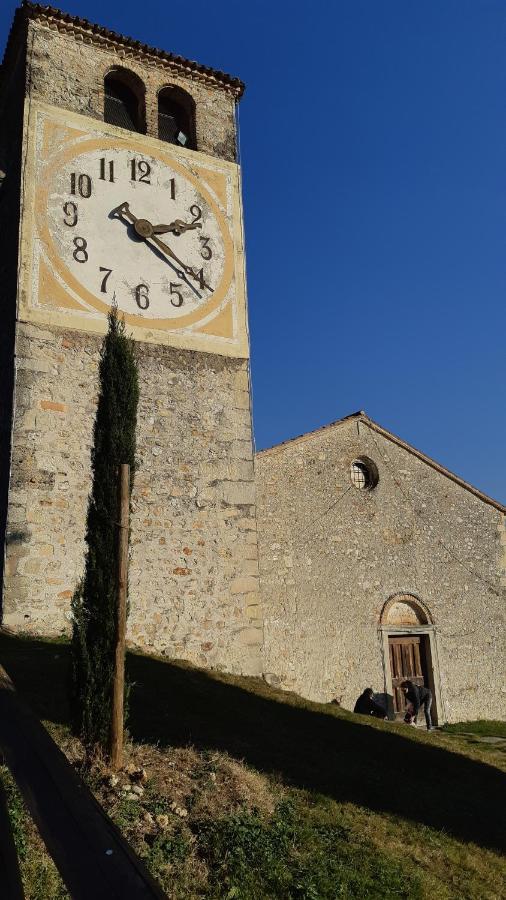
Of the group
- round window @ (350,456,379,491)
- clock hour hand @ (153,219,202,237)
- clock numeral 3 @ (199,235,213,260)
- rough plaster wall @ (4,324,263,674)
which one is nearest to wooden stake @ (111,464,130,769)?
rough plaster wall @ (4,324,263,674)

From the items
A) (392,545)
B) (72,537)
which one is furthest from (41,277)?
(392,545)

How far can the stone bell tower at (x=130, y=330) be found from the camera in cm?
1051

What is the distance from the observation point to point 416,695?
13734mm

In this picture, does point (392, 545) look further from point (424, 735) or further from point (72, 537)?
point (72, 537)

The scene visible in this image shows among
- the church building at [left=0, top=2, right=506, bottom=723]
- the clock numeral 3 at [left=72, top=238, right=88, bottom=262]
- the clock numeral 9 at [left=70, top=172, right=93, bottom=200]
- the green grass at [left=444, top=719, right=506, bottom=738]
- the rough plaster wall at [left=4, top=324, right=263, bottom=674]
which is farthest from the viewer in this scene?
the green grass at [left=444, top=719, right=506, bottom=738]

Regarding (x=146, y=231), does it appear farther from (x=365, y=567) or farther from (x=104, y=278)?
(x=365, y=567)

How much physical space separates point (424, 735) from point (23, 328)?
28.0 feet

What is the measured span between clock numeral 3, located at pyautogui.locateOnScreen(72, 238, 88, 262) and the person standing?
398 inches

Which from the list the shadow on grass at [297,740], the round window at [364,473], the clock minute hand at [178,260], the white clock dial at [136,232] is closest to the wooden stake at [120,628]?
the shadow on grass at [297,740]

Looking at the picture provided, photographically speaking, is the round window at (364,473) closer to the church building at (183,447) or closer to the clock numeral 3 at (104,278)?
the church building at (183,447)

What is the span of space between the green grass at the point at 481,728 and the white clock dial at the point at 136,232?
31.1 feet

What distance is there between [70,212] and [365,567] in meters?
8.75

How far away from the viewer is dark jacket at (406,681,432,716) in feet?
45.1

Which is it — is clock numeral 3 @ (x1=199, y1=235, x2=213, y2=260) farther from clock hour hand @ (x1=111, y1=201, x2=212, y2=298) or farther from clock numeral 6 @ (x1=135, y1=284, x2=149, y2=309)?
clock numeral 6 @ (x1=135, y1=284, x2=149, y2=309)
